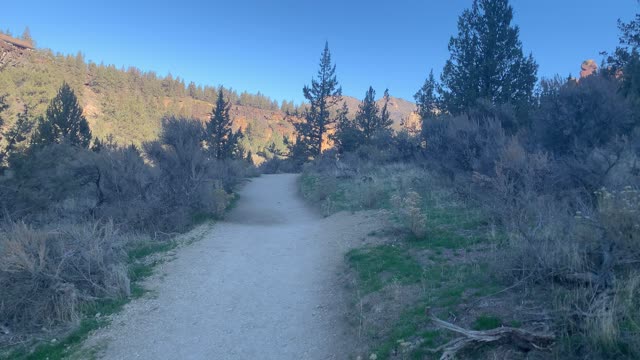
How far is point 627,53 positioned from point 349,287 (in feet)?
52.6

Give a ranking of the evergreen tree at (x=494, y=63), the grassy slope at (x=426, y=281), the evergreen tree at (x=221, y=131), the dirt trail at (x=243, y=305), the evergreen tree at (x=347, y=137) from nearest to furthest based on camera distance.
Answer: the grassy slope at (x=426, y=281)
the dirt trail at (x=243, y=305)
the evergreen tree at (x=494, y=63)
the evergreen tree at (x=221, y=131)
the evergreen tree at (x=347, y=137)

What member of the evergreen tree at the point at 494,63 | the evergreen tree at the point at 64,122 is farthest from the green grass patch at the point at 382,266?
the evergreen tree at the point at 64,122

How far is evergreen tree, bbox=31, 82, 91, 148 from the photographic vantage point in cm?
2559

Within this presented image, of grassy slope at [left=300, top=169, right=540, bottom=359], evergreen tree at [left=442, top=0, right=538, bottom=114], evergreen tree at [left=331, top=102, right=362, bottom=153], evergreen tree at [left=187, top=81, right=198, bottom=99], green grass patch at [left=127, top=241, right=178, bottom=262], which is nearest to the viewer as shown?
grassy slope at [left=300, top=169, right=540, bottom=359]

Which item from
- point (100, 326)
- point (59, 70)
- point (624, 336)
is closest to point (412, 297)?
point (624, 336)

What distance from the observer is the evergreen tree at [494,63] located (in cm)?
1780

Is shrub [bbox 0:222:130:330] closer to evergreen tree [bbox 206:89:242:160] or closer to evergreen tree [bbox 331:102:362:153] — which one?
evergreen tree [bbox 206:89:242:160]

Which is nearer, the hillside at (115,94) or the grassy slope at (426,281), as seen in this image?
the grassy slope at (426,281)

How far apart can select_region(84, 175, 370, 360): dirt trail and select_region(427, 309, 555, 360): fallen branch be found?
5.42 feet

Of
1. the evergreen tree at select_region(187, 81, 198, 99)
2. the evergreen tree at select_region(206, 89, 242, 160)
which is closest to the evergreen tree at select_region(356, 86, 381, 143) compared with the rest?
the evergreen tree at select_region(206, 89, 242, 160)

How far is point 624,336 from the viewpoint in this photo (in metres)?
3.38

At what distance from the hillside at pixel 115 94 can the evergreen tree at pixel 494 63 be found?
37155 mm

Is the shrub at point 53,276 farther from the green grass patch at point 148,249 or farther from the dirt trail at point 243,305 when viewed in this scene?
the green grass patch at point 148,249

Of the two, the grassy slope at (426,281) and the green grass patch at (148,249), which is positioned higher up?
the grassy slope at (426,281)
